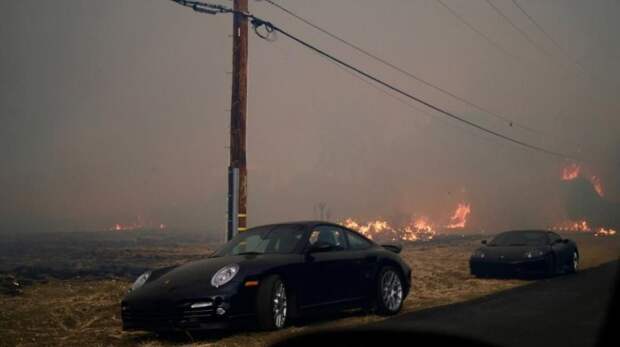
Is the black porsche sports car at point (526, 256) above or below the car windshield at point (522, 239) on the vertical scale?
below

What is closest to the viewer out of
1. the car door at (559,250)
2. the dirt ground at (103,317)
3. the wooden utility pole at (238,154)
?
the dirt ground at (103,317)

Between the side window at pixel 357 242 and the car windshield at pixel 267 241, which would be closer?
the car windshield at pixel 267 241

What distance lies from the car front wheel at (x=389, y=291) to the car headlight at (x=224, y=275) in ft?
9.59

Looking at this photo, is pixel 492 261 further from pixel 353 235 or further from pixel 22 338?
pixel 22 338

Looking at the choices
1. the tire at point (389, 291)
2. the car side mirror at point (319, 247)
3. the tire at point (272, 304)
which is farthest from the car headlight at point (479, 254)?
the tire at point (272, 304)

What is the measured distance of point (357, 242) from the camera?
33.8 ft

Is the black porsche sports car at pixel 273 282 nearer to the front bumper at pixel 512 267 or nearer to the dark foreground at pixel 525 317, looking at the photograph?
the dark foreground at pixel 525 317

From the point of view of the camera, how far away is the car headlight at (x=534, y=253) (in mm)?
16016

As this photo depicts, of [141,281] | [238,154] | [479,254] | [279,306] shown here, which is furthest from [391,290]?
[479,254]

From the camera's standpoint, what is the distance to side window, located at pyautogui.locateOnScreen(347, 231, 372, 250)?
33.4 feet

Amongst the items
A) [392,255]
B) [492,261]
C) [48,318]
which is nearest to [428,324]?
[392,255]

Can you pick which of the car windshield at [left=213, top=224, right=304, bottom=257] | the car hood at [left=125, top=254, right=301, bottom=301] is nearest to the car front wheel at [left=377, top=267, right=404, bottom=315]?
the car windshield at [left=213, top=224, right=304, bottom=257]

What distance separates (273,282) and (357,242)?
229 centimetres

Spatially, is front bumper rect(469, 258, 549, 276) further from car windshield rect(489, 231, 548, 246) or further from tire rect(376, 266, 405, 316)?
tire rect(376, 266, 405, 316)
